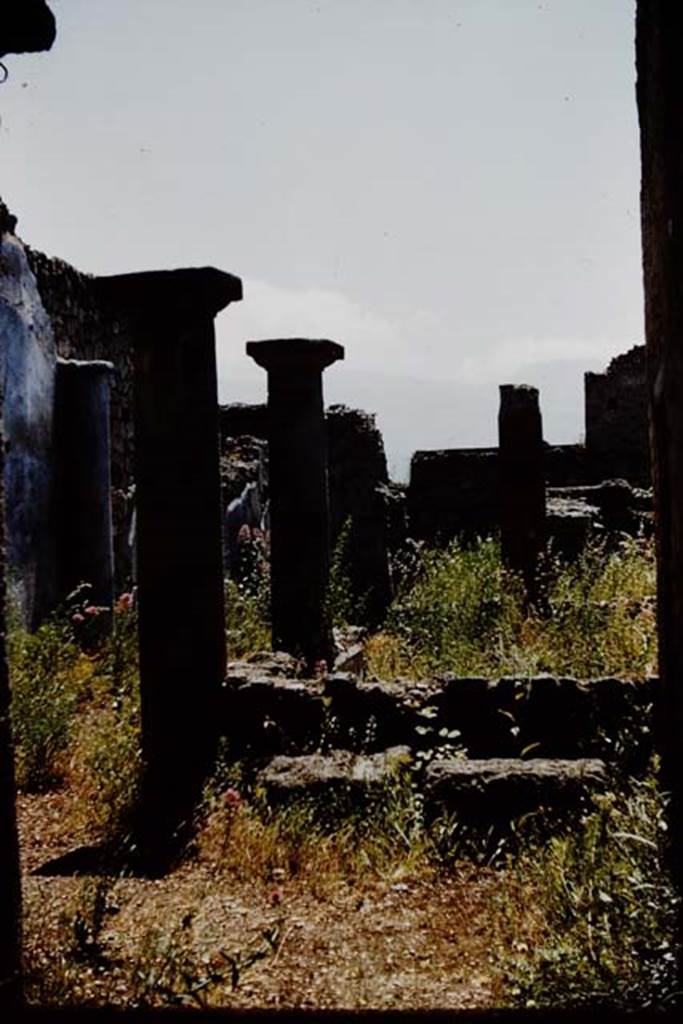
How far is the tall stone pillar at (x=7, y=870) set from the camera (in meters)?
2.19

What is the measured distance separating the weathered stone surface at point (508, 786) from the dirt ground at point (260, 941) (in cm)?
40

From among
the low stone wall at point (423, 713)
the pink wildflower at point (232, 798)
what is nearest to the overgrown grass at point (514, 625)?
the low stone wall at point (423, 713)

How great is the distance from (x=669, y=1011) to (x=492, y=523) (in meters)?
13.0

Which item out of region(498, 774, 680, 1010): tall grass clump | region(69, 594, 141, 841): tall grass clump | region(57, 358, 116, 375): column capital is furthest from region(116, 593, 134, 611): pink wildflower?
region(498, 774, 680, 1010): tall grass clump

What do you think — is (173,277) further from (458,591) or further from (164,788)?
(458,591)

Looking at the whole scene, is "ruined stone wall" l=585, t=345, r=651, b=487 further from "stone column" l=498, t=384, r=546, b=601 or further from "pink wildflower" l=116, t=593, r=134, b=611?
"pink wildflower" l=116, t=593, r=134, b=611

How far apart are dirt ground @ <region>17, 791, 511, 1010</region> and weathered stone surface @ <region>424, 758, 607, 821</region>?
1.32 ft

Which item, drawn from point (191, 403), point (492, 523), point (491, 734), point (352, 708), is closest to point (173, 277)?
point (191, 403)

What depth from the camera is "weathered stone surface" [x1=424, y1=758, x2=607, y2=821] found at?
4.24 metres

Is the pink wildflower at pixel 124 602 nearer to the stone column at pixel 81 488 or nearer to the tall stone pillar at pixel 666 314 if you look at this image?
the stone column at pixel 81 488

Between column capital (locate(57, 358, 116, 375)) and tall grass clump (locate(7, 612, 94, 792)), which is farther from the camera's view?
column capital (locate(57, 358, 116, 375))

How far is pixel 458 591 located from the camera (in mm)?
8414

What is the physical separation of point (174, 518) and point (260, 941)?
2.47 metres

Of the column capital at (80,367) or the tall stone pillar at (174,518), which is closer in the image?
the tall stone pillar at (174,518)
